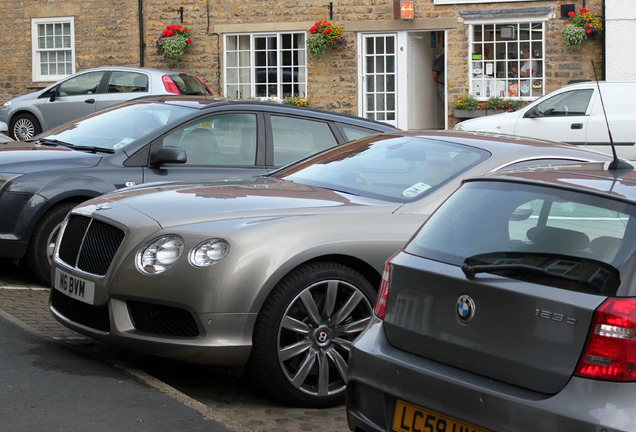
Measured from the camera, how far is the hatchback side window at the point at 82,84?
61.1 feet

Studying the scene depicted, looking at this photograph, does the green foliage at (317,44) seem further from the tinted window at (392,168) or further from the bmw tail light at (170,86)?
the tinted window at (392,168)

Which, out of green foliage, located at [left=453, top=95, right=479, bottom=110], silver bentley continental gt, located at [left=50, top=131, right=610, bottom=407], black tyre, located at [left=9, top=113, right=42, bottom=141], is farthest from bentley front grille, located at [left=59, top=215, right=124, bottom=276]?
green foliage, located at [left=453, top=95, right=479, bottom=110]

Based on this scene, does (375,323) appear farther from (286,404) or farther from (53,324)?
(53,324)

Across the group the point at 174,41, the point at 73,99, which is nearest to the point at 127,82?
the point at 73,99

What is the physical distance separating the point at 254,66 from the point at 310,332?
1785 centimetres

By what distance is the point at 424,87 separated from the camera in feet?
71.8

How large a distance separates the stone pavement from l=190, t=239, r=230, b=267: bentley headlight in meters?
0.67

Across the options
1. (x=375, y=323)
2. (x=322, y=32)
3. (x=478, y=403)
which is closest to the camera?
(x=478, y=403)

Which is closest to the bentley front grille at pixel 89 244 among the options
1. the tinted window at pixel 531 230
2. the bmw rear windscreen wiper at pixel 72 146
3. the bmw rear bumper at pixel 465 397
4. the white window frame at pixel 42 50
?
the bmw rear bumper at pixel 465 397

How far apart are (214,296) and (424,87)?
58.4ft

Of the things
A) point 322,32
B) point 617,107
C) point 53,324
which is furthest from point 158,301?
point 322,32

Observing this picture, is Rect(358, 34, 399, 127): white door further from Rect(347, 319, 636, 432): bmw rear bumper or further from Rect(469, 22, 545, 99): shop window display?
Rect(347, 319, 636, 432): bmw rear bumper

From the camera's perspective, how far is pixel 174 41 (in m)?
22.0

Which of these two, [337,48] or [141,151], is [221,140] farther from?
[337,48]
